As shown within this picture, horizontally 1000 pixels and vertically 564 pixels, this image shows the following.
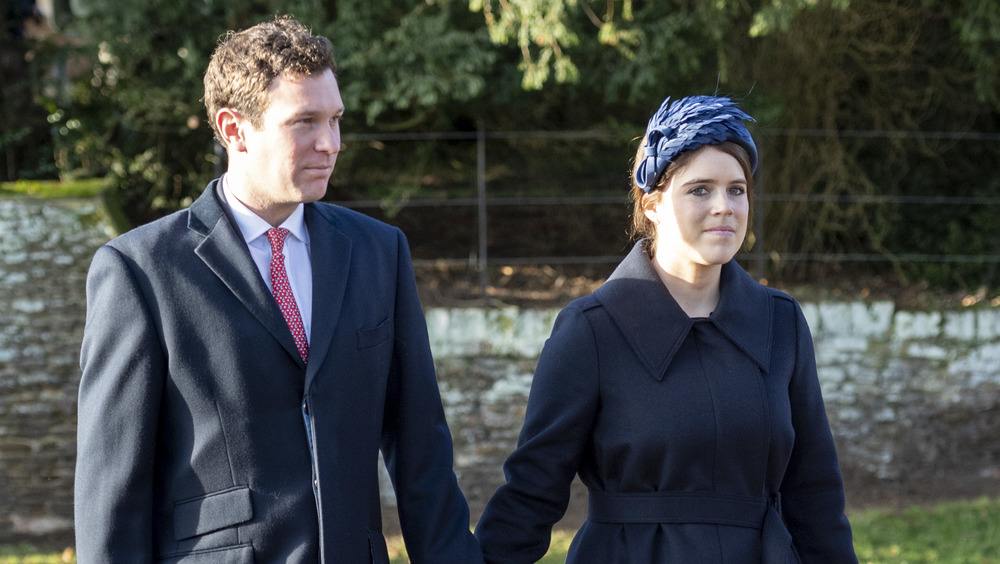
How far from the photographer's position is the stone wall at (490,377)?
6.28 m

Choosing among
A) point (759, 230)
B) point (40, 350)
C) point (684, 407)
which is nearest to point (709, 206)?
point (684, 407)

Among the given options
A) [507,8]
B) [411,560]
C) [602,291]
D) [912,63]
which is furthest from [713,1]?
[411,560]

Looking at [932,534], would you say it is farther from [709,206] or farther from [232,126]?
[232,126]

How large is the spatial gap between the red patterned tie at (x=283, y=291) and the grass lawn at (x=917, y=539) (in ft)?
10.7

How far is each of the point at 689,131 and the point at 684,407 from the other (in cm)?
65

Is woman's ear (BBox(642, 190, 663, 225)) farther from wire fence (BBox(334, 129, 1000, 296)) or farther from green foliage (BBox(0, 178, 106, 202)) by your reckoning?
green foliage (BBox(0, 178, 106, 202))

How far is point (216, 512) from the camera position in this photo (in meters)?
1.99

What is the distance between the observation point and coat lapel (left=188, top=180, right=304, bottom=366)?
204cm

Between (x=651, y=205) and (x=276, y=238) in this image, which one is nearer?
(x=276, y=238)

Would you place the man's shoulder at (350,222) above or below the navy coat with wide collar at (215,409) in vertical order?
above

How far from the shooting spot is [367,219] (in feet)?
7.83

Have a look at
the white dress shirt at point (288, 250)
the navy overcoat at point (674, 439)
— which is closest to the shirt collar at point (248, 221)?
the white dress shirt at point (288, 250)

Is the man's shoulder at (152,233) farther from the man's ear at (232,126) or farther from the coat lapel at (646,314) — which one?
the coat lapel at (646,314)

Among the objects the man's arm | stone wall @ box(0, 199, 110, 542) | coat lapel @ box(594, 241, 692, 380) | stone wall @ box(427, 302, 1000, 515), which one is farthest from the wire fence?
the man's arm
